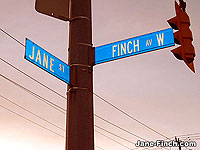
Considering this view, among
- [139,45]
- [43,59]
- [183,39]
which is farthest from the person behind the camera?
[139,45]

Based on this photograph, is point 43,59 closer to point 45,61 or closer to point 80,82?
point 45,61

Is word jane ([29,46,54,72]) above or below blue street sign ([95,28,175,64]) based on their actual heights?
below

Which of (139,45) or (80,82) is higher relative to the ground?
(139,45)

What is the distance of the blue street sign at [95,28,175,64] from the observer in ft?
11.8

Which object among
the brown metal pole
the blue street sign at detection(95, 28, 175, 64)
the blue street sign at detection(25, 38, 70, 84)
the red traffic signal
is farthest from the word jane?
the red traffic signal

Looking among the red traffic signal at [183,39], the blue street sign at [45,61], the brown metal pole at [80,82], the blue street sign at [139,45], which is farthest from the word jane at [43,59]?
the red traffic signal at [183,39]

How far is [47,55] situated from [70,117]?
A: 0.68 meters

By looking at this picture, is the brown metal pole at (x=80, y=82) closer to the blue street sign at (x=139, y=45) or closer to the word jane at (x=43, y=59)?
the blue street sign at (x=139, y=45)

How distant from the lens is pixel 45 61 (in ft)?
11.5

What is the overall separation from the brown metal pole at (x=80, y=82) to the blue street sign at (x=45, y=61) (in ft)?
0.46

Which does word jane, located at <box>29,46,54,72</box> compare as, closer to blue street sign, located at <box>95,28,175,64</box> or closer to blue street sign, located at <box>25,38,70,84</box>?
blue street sign, located at <box>25,38,70,84</box>

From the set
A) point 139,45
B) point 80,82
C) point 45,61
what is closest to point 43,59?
point 45,61

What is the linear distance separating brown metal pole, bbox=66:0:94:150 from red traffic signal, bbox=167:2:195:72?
104 cm

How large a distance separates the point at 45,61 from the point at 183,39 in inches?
53.6
